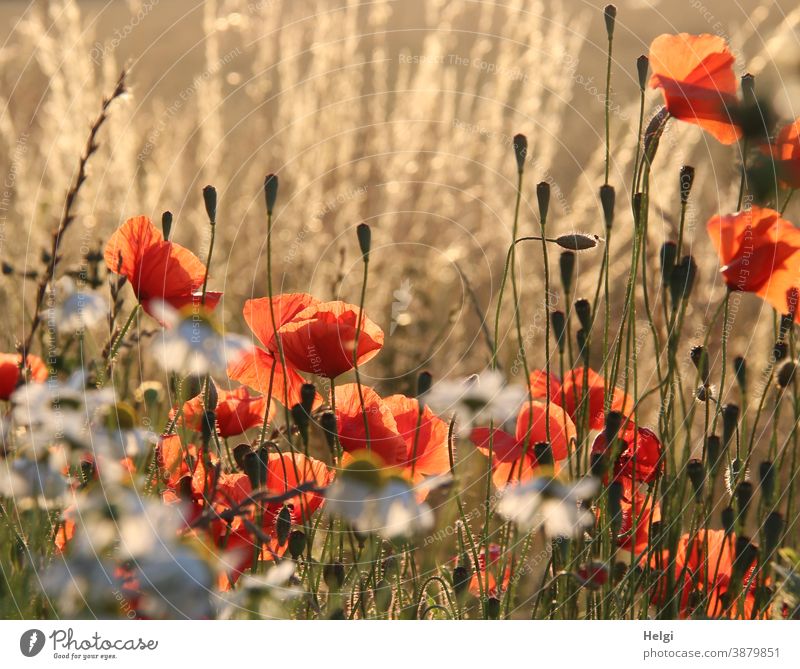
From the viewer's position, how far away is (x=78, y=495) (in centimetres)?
68

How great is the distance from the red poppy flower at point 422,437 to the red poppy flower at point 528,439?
0.08 feet

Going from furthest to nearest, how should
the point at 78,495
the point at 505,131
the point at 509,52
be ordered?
the point at 505,131, the point at 509,52, the point at 78,495

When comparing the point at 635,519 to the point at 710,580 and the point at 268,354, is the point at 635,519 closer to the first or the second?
the point at 710,580

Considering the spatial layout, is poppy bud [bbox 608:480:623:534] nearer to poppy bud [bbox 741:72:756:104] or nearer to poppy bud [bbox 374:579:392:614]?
poppy bud [bbox 374:579:392:614]

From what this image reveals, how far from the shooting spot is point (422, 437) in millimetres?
718

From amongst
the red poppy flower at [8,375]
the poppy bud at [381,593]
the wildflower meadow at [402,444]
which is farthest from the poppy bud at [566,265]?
the red poppy flower at [8,375]

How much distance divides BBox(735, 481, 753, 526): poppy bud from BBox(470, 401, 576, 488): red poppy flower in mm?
112

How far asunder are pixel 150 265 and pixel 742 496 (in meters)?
0.39

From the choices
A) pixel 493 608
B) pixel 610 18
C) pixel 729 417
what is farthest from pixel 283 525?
pixel 610 18

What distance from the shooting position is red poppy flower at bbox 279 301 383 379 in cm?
66

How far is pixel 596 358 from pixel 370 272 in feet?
1.08

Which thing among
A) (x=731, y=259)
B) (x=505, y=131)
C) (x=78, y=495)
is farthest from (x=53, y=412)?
(x=505, y=131)

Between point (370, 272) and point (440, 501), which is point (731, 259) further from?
point (370, 272)

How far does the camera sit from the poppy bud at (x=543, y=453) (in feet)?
2.17
